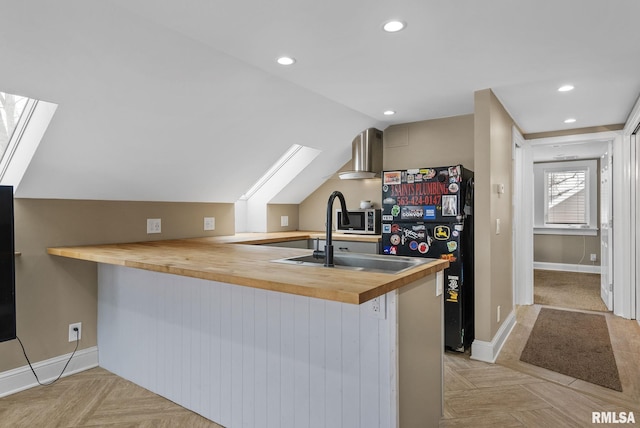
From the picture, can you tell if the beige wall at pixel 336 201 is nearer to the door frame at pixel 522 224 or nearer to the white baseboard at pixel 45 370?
the door frame at pixel 522 224

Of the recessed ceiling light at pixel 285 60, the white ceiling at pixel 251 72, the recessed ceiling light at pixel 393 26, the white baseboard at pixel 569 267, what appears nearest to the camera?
the white ceiling at pixel 251 72

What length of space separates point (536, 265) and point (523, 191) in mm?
3411

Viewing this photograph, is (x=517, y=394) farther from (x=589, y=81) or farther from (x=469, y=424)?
(x=589, y=81)

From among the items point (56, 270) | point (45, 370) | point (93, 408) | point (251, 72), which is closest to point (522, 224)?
point (251, 72)

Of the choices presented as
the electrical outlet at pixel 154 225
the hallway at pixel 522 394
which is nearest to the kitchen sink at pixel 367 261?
the hallway at pixel 522 394

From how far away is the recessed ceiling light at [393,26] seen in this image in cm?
199

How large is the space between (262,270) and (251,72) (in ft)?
4.80

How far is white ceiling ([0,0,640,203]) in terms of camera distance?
1864 millimetres

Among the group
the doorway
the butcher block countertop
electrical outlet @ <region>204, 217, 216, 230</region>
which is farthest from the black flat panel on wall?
the doorway

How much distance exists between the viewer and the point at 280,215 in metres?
4.80

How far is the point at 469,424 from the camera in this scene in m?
2.19

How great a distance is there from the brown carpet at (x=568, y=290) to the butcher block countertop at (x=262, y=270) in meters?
3.72

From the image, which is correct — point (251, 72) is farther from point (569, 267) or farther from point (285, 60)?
point (569, 267)

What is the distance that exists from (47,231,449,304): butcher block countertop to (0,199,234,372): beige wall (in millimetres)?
147
